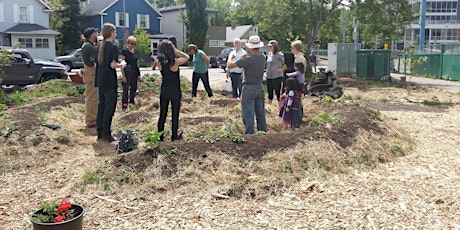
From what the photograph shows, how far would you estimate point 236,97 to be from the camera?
37.5 feet

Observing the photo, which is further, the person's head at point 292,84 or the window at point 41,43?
the window at point 41,43

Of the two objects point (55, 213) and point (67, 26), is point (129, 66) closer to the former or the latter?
point (55, 213)

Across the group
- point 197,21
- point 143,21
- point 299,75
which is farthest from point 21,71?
point 143,21

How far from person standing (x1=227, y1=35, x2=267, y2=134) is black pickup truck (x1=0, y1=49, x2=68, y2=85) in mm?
11248

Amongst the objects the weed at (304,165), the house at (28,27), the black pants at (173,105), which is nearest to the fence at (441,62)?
the black pants at (173,105)

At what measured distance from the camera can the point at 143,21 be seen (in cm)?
5009

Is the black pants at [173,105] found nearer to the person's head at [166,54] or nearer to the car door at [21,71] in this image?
the person's head at [166,54]

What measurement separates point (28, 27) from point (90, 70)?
3485 centimetres

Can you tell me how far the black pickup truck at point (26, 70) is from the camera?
1606 cm

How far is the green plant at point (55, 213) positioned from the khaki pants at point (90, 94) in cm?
479

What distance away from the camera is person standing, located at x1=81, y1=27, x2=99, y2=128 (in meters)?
8.11

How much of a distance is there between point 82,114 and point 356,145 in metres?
6.22

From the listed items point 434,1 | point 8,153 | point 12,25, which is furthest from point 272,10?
point 434,1

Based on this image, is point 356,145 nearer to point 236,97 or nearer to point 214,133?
point 214,133
